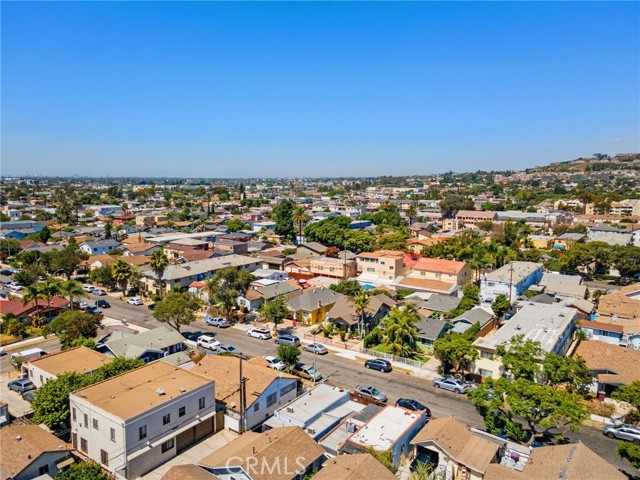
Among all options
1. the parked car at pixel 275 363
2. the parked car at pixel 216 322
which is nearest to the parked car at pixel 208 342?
the parked car at pixel 216 322

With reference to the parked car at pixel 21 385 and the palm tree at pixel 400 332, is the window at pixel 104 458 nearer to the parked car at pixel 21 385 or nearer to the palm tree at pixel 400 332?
the parked car at pixel 21 385

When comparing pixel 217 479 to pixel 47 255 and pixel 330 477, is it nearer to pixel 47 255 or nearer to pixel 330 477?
pixel 330 477

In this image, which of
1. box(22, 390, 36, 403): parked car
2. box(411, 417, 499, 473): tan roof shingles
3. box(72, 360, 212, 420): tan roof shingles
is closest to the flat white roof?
box(411, 417, 499, 473): tan roof shingles

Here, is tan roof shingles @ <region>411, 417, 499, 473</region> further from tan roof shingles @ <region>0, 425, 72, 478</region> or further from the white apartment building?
tan roof shingles @ <region>0, 425, 72, 478</region>

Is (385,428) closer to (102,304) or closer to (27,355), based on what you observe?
(27,355)

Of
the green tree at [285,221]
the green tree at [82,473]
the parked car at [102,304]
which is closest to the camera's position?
the green tree at [82,473]

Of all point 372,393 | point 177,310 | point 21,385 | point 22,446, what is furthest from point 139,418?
point 177,310
